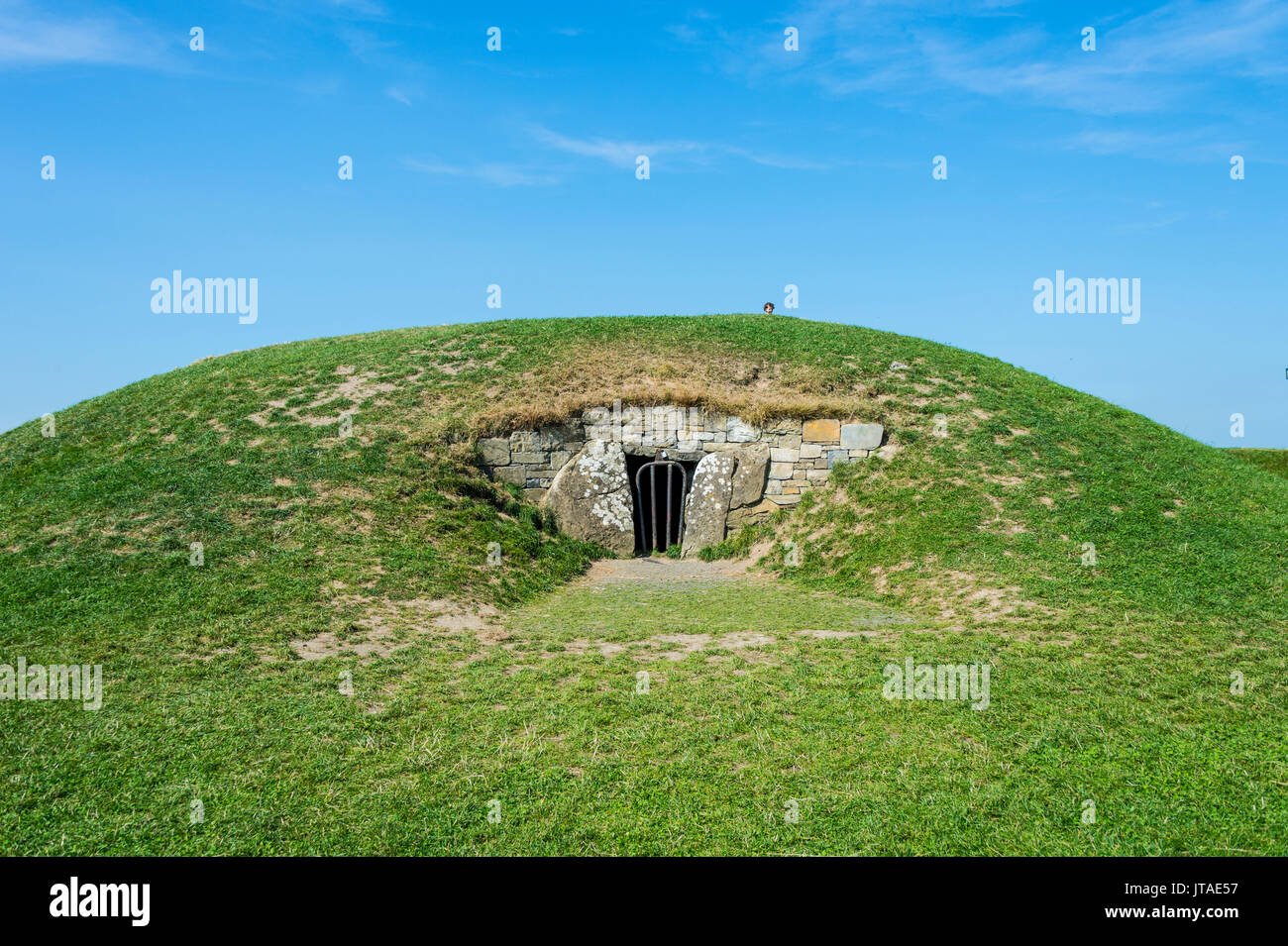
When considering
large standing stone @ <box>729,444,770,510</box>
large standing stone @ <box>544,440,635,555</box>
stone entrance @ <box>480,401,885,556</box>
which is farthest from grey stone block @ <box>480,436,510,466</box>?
large standing stone @ <box>729,444,770,510</box>

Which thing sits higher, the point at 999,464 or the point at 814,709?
the point at 999,464

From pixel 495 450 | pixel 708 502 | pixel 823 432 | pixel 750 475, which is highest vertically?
pixel 823 432

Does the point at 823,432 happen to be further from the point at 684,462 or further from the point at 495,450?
the point at 495,450

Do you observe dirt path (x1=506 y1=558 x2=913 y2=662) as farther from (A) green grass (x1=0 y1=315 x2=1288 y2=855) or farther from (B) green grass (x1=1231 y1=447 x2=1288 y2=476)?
(B) green grass (x1=1231 y1=447 x2=1288 y2=476)

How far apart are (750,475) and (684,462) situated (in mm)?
1566

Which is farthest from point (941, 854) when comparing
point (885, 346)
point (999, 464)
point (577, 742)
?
point (885, 346)

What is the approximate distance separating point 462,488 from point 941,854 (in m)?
11.6

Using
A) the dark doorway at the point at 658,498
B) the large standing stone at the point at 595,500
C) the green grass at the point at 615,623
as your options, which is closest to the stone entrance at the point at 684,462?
the large standing stone at the point at 595,500

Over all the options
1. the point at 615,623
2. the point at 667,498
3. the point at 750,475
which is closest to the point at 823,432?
the point at 750,475

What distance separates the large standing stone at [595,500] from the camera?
15898mm

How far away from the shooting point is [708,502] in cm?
1622

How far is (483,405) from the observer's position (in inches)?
666

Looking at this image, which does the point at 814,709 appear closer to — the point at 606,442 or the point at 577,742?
the point at 577,742

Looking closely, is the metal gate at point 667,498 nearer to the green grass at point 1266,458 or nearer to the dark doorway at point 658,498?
the dark doorway at point 658,498
